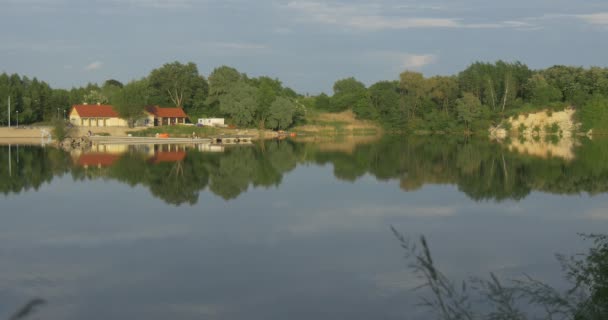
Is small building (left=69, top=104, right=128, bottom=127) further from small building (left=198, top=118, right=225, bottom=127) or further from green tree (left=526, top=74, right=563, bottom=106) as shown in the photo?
green tree (left=526, top=74, right=563, bottom=106)

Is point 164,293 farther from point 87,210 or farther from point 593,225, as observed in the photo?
point 593,225

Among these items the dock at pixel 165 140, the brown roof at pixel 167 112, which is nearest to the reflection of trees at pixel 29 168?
the dock at pixel 165 140

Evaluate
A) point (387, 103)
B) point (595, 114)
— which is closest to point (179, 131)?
point (387, 103)

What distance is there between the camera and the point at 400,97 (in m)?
82.4

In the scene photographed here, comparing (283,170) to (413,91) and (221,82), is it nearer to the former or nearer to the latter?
(221,82)

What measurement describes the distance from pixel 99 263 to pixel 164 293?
2.64 m

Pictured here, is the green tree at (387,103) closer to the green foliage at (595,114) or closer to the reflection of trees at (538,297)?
the green foliage at (595,114)

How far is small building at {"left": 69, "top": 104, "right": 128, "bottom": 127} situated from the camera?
67.9m

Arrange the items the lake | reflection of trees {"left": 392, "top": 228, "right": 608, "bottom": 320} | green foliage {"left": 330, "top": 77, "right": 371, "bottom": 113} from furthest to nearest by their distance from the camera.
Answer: green foliage {"left": 330, "top": 77, "right": 371, "bottom": 113}
the lake
reflection of trees {"left": 392, "top": 228, "right": 608, "bottom": 320}

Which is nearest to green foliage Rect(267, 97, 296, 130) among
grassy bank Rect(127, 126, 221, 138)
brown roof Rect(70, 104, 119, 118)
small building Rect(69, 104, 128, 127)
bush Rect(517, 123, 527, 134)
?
grassy bank Rect(127, 126, 221, 138)

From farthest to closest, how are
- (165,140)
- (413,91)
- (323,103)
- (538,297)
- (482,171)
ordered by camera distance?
(323,103) < (413,91) < (165,140) < (482,171) < (538,297)

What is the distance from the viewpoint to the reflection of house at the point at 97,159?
32875 mm

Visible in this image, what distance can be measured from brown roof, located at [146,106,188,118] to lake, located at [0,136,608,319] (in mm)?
41880

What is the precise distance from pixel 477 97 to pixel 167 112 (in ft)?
127
